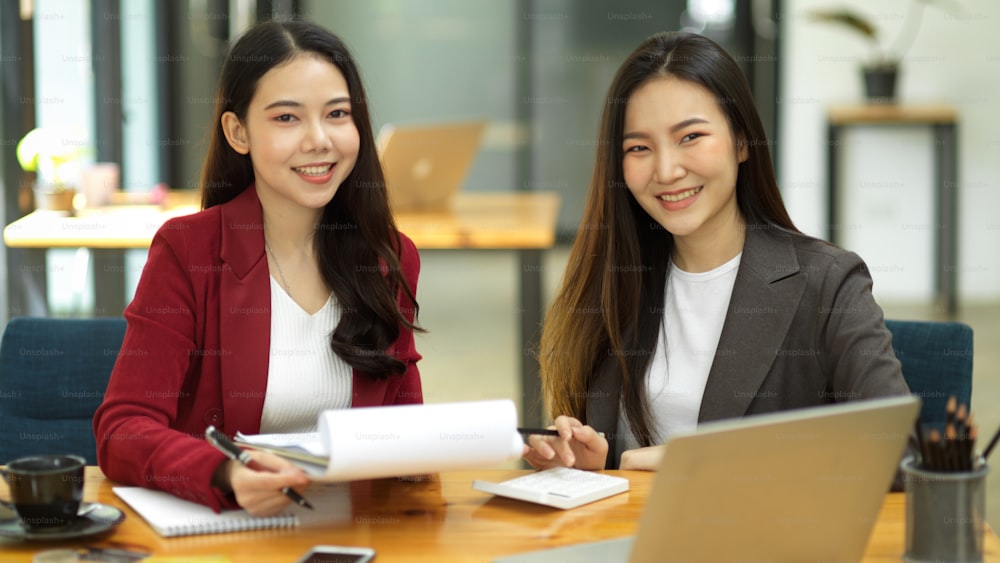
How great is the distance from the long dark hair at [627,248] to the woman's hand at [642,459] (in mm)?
141

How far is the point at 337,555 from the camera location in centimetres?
128

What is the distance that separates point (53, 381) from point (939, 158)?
512 cm

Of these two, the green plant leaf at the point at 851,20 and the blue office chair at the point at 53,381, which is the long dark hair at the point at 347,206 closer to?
the blue office chair at the point at 53,381

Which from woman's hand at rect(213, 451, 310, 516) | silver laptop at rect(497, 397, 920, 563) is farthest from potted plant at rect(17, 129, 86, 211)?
silver laptop at rect(497, 397, 920, 563)

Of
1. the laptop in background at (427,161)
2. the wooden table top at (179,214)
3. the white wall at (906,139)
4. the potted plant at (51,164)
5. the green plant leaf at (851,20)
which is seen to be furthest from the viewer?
the white wall at (906,139)

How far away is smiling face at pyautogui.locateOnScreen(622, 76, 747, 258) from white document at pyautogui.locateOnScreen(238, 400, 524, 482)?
558 millimetres

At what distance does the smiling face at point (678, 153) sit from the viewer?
5.83 ft

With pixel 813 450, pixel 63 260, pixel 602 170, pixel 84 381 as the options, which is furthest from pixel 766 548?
pixel 63 260

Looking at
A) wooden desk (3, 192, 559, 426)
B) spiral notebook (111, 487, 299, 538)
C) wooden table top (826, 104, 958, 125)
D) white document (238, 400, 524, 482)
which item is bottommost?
spiral notebook (111, 487, 299, 538)

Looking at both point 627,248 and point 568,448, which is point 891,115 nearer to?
point 627,248

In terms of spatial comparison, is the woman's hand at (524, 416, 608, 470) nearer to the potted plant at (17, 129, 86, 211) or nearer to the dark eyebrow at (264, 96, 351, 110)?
the dark eyebrow at (264, 96, 351, 110)

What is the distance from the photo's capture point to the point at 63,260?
423cm

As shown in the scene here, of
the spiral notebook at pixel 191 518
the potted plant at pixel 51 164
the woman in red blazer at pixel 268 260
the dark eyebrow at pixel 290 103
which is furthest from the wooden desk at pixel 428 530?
the potted plant at pixel 51 164

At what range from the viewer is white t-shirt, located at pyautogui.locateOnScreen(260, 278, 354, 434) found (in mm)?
1777
